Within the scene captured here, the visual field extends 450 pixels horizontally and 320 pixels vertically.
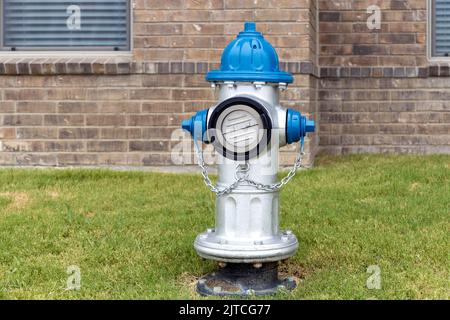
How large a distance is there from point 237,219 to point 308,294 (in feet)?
1.91

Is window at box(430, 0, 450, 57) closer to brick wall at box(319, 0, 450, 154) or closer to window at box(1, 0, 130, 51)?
brick wall at box(319, 0, 450, 154)

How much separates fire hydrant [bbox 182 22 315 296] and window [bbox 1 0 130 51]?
510cm

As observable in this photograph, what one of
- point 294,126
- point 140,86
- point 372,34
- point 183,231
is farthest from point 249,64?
point 372,34

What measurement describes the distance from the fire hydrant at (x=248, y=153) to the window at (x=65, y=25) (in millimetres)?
5102

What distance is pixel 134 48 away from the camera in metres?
8.45

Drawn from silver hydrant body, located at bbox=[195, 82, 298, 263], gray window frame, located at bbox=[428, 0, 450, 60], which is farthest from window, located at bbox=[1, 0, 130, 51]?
silver hydrant body, located at bbox=[195, 82, 298, 263]

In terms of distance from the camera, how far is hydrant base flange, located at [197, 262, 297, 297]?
407 cm

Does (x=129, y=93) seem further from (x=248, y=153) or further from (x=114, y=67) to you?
(x=248, y=153)

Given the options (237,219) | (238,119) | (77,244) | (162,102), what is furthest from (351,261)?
(162,102)

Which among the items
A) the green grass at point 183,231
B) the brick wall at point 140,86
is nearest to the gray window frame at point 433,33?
the brick wall at point 140,86

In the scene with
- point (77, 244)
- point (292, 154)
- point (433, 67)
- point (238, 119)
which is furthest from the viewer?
point (433, 67)

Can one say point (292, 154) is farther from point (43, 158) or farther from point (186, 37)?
point (43, 158)

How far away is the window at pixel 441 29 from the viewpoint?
9.85 meters

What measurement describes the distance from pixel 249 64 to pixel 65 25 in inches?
217
